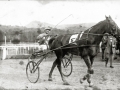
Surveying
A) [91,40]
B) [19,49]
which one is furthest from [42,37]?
[19,49]

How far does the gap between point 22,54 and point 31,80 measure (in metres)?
8.21

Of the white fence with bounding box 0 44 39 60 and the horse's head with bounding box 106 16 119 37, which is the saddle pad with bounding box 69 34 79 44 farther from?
the white fence with bounding box 0 44 39 60

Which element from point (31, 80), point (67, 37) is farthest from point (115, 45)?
point (31, 80)

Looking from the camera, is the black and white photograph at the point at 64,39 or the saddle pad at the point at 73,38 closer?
the black and white photograph at the point at 64,39

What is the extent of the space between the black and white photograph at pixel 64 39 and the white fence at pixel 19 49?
3.91ft

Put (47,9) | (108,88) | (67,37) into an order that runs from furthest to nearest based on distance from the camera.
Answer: (47,9), (67,37), (108,88)

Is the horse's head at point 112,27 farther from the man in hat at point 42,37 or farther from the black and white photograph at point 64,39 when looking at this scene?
the man in hat at point 42,37

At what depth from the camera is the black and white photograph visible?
274 inches

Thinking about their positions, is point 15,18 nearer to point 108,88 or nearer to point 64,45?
point 64,45

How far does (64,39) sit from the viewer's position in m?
7.80

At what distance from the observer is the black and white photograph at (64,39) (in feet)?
22.9

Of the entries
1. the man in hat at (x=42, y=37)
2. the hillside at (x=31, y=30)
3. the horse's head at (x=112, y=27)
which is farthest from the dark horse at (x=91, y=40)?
the hillside at (x=31, y=30)

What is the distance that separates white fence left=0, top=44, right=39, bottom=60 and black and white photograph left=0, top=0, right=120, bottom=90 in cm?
119

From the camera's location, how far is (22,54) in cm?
1603
